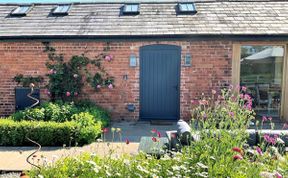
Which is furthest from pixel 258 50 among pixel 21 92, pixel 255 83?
pixel 21 92

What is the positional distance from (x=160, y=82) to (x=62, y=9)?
15.3ft

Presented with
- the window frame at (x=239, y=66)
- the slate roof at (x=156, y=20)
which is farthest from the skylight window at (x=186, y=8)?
the window frame at (x=239, y=66)

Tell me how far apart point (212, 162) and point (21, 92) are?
A: 292 inches

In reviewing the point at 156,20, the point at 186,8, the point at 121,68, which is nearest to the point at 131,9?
the point at 156,20

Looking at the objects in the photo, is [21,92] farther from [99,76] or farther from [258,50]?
[258,50]

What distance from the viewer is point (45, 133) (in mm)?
6285

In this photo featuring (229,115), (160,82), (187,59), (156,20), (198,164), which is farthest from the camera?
(156,20)

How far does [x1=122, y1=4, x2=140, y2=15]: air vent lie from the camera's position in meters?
9.90

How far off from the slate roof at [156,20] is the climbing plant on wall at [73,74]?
716 millimetres

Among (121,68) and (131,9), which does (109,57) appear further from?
(131,9)

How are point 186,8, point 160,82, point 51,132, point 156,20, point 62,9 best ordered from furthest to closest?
point 62,9 < point 186,8 < point 156,20 < point 160,82 < point 51,132

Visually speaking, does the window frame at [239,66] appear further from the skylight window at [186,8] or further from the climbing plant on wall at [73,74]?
the climbing plant on wall at [73,74]

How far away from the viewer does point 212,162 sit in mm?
3340

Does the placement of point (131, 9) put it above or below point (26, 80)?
above
